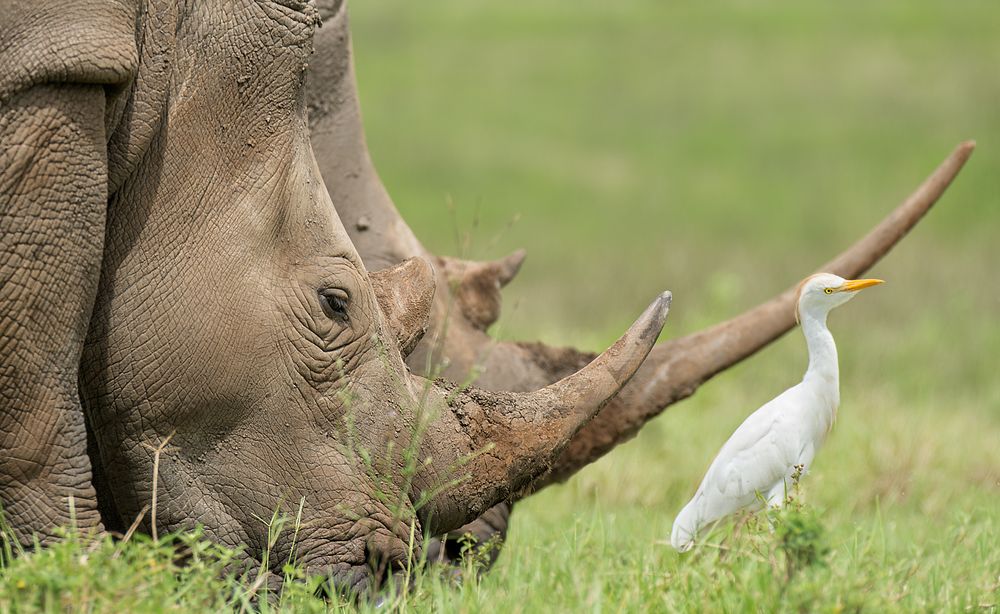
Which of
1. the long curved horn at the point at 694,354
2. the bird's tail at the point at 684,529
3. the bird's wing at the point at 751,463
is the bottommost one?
the bird's tail at the point at 684,529

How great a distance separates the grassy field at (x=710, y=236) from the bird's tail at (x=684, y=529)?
0.39ft

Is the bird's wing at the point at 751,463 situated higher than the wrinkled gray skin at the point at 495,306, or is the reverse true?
the wrinkled gray skin at the point at 495,306

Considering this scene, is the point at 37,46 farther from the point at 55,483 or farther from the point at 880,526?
the point at 880,526

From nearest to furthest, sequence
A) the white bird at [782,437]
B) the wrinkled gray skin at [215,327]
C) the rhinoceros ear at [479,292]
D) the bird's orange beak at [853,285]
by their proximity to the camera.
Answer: the wrinkled gray skin at [215,327] < the bird's orange beak at [853,285] < the white bird at [782,437] < the rhinoceros ear at [479,292]

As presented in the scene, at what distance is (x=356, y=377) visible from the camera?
180 inches

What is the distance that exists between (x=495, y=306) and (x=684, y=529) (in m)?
1.09

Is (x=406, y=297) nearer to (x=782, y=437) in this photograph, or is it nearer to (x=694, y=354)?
(x=694, y=354)

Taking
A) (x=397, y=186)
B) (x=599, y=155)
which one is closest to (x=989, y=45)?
(x=599, y=155)

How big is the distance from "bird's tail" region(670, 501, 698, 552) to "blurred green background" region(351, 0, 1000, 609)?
0.13m

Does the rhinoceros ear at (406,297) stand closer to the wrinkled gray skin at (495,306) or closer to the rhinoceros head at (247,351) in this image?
the rhinoceros head at (247,351)

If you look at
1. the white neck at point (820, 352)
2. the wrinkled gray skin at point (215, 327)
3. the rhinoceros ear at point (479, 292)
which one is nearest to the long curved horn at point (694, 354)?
the rhinoceros ear at point (479, 292)

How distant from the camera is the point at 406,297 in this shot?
4863mm

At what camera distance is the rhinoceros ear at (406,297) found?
482 centimetres

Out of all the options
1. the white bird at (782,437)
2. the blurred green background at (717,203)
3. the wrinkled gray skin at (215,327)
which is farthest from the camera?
the blurred green background at (717,203)
